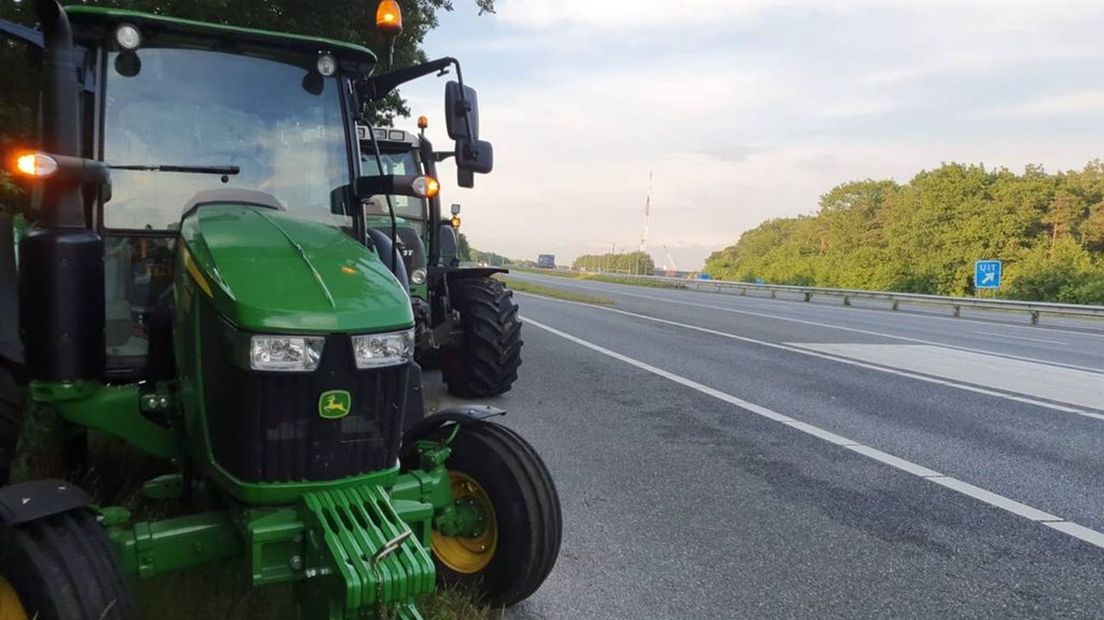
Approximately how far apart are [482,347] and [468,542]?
434 centimetres

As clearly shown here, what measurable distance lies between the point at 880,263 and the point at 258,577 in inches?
2247

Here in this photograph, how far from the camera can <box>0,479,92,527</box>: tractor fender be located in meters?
2.16

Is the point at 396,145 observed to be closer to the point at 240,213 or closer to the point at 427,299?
the point at 427,299

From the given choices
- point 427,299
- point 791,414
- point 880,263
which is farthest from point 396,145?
point 880,263

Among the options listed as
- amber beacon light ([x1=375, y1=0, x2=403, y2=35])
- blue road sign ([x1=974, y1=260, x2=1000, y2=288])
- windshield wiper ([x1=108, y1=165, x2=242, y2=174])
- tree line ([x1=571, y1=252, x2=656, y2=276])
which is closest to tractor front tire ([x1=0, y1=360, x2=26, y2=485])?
windshield wiper ([x1=108, y1=165, x2=242, y2=174])

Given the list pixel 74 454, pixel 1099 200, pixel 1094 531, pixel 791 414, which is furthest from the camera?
pixel 1099 200

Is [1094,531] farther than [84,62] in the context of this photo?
Yes

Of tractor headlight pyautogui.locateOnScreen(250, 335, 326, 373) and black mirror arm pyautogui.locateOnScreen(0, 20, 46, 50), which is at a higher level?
black mirror arm pyautogui.locateOnScreen(0, 20, 46, 50)

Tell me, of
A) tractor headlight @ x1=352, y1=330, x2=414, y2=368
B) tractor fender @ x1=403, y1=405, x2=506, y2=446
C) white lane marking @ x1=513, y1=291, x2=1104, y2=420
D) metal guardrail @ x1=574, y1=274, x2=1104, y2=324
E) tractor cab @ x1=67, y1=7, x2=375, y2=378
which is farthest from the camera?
metal guardrail @ x1=574, y1=274, x2=1104, y2=324

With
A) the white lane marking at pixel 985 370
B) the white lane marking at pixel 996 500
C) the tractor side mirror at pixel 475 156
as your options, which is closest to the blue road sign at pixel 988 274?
the white lane marking at pixel 985 370

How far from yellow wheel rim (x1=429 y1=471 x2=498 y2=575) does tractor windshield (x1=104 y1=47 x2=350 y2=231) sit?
4.32 ft

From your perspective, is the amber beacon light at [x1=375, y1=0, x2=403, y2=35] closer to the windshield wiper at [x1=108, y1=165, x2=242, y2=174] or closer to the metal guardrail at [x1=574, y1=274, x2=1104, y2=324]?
the windshield wiper at [x1=108, y1=165, x2=242, y2=174]

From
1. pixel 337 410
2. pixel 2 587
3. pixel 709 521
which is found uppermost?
pixel 337 410

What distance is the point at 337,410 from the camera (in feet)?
7.93
